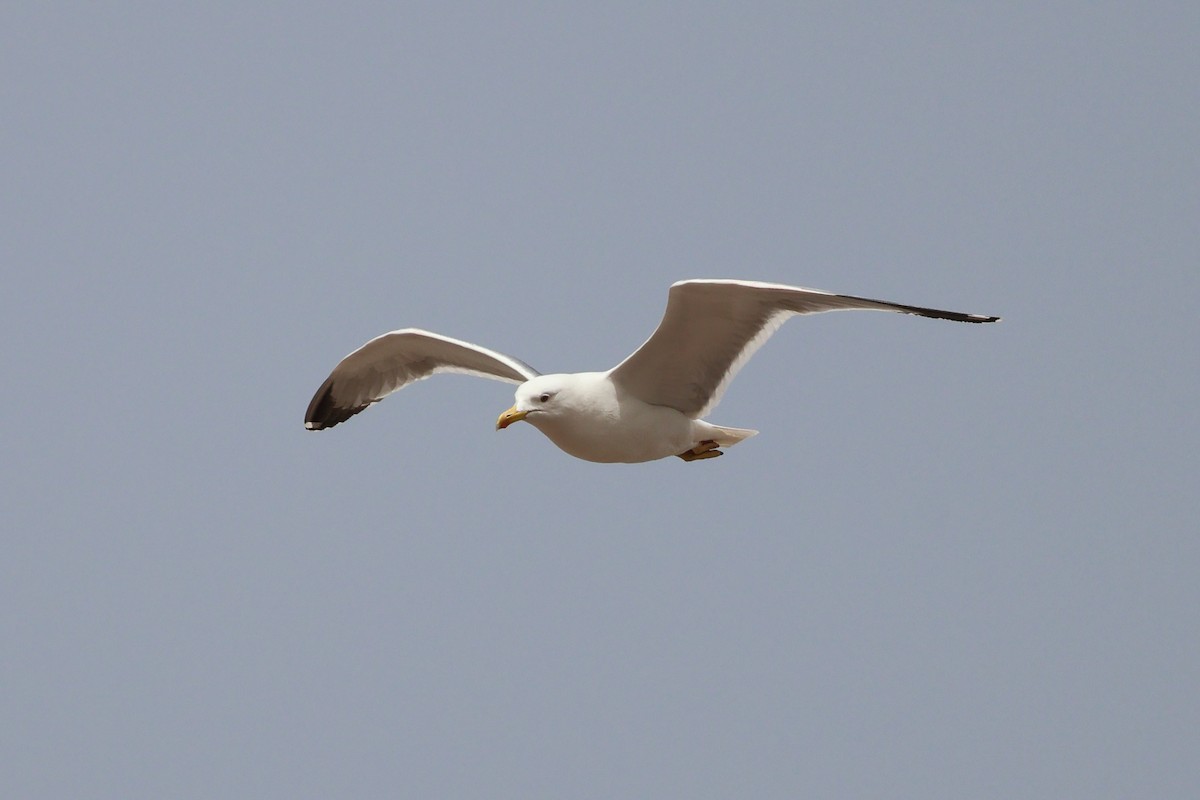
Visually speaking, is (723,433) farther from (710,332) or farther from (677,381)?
(710,332)

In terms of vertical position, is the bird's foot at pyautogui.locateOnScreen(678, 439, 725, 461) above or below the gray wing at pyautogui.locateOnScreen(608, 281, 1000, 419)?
below

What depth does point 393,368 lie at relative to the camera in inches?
417

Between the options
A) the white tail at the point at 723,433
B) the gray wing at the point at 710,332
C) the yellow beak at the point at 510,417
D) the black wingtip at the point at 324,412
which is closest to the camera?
the gray wing at the point at 710,332

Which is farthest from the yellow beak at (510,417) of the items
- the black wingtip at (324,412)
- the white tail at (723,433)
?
the black wingtip at (324,412)

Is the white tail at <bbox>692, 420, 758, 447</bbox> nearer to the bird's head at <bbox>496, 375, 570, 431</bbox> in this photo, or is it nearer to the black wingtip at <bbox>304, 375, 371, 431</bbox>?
the bird's head at <bbox>496, 375, 570, 431</bbox>

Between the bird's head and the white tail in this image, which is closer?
the bird's head

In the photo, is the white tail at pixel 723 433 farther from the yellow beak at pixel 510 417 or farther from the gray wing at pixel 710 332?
the yellow beak at pixel 510 417

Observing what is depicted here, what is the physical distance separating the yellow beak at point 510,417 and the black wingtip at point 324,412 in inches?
108

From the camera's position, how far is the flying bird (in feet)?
26.4

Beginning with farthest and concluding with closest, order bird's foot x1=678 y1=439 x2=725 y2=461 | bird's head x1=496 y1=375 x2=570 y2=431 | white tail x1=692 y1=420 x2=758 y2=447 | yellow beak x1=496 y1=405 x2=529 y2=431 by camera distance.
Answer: bird's foot x1=678 y1=439 x2=725 y2=461
white tail x1=692 y1=420 x2=758 y2=447
bird's head x1=496 y1=375 x2=570 y2=431
yellow beak x1=496 y1=405 x2=529 y2=431

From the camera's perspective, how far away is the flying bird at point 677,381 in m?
8.05

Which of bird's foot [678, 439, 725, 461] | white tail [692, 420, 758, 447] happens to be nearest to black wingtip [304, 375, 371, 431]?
bird's foot [678, 439, 725, 461]

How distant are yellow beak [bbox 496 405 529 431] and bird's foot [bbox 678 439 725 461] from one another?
131 cm

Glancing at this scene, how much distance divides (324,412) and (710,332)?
11.8 ft
